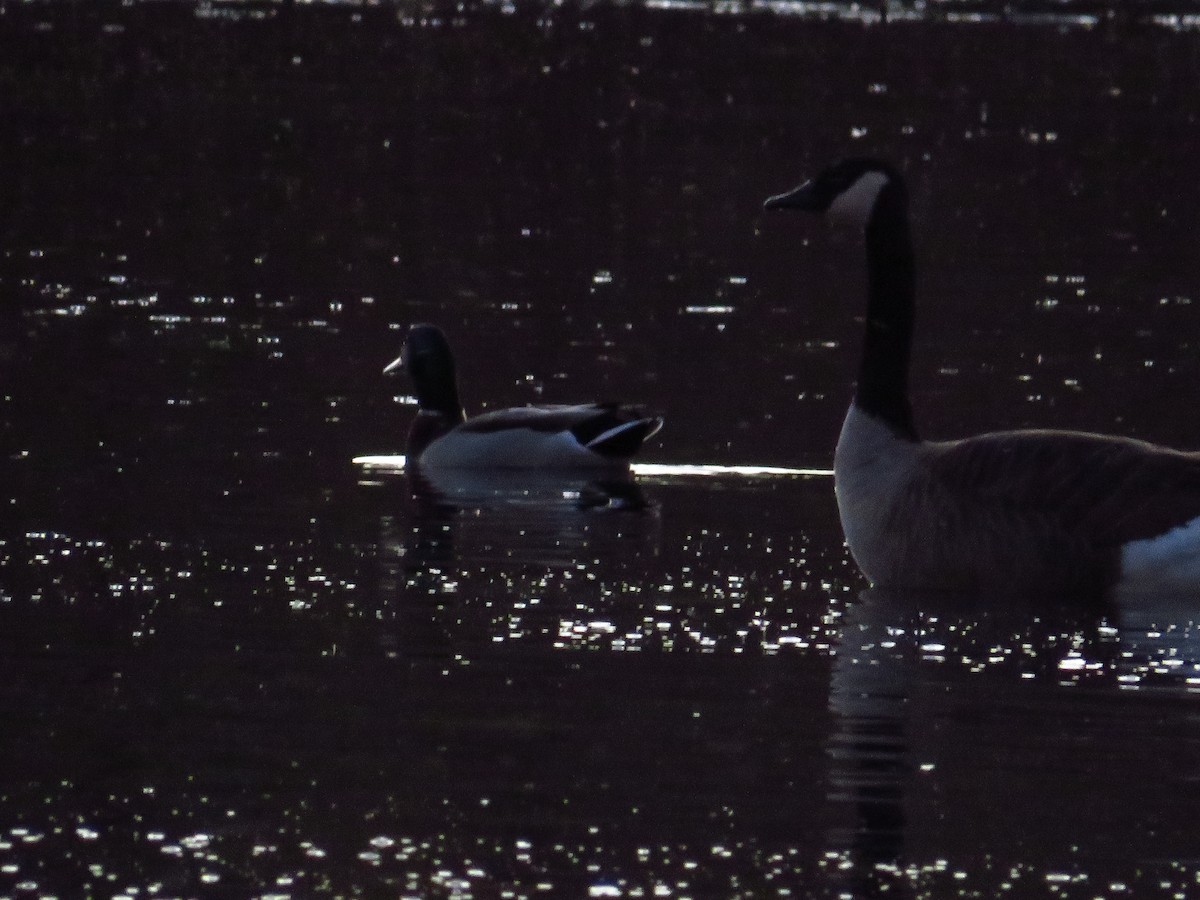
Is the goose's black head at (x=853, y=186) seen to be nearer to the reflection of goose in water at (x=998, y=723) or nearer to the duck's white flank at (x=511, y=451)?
the reflection of goose in water at (x=998, y=723)

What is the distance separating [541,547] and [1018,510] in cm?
236

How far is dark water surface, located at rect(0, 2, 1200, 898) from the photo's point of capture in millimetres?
8719

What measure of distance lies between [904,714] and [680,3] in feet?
194

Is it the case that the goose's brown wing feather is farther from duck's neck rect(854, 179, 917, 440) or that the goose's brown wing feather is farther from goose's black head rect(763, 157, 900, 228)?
goose's black head rect(763, 157, 900, 228)

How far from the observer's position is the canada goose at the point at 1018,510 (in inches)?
493

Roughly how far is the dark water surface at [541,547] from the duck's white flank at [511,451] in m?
0.48

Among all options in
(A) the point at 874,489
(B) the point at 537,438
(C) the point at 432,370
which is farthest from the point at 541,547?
(C) the point at 432,370

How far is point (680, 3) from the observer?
225ft

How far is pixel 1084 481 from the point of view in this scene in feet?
41.5

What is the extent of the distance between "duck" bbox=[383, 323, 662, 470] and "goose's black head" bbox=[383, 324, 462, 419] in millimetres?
285

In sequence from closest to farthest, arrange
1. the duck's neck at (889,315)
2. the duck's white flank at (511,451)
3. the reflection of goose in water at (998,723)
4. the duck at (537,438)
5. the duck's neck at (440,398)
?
the reflection of goose in water at (998,723) → the duck's neck at (889,315) → the duck at (537,438) → the duck's white flank at (511,451) → the duck's neck at (440,398)

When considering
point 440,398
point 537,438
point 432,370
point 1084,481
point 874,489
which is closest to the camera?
point 1084,481

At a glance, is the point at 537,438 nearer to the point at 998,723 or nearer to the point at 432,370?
the point at 432,370

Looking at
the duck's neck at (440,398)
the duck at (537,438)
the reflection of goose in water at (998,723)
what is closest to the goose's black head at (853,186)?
the reflection of goose in water at (998,723)
